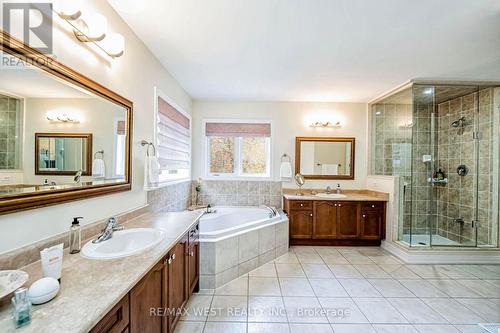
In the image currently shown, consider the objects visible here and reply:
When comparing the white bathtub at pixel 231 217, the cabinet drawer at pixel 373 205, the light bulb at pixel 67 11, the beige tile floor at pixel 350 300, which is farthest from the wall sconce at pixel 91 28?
the cabinet drawer at pixel 373 205

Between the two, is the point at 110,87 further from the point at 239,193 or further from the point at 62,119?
the point at 239,193

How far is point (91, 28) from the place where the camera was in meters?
1.48

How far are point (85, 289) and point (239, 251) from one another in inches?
73.9

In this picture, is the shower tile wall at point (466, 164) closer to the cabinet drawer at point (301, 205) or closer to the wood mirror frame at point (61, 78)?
the cabinet drawer at point (301, 205)

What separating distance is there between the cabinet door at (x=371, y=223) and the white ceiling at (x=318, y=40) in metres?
2.00

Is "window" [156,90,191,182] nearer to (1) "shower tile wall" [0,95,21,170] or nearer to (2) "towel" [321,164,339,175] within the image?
(1) "shower tile wall" [0,95,21,170]

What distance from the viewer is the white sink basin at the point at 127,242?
55.6 inches

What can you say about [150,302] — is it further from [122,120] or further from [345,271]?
[345,271]

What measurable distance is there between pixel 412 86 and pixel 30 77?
4109mm

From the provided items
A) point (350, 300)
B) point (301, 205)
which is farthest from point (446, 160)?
point (350, 300)

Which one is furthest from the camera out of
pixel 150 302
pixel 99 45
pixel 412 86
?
pixel 412 86

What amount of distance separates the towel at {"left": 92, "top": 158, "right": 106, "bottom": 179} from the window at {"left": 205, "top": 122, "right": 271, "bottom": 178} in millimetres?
2620

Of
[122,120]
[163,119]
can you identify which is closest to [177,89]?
[163,119]

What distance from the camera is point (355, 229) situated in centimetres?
376
